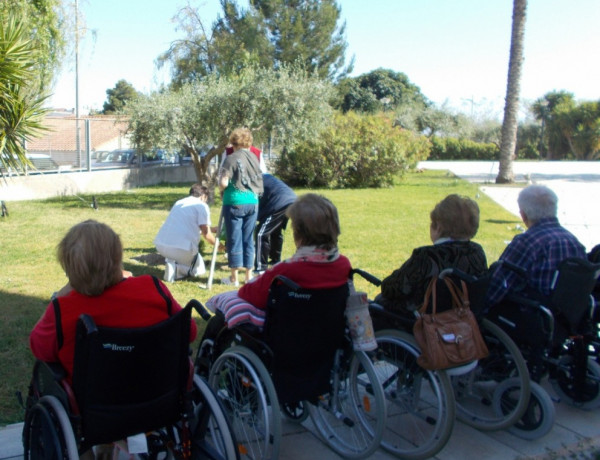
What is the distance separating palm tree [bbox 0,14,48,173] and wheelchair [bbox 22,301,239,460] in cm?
816

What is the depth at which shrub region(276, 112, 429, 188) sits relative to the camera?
20.2 metres

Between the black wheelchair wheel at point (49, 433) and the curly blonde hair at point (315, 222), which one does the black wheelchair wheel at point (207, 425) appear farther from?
the curly blonde hair at point (315, 222)

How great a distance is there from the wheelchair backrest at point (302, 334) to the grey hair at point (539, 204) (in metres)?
1.43

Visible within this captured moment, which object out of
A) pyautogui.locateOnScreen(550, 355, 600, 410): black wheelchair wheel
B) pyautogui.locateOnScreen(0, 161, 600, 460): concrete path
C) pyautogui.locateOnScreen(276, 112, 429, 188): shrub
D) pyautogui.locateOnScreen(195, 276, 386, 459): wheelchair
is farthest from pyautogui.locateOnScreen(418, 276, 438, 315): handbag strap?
pyautogui.locateOnScreen(276, 112, 429, 188): shrub

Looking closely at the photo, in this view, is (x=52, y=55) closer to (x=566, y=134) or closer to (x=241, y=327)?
(x=241, y=327)

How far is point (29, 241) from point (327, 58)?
125ft

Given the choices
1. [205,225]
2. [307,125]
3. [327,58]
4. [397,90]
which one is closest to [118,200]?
[307,125]

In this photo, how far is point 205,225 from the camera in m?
6.92

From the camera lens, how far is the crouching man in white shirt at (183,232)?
684 cm

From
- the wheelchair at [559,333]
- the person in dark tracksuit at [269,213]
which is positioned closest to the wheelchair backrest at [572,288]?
the wheelchair at [559,333]

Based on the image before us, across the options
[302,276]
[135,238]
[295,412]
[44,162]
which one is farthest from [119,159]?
[302,276]

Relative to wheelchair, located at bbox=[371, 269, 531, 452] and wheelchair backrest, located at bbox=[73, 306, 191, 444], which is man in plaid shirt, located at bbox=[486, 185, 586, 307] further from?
wheelchair backrest, located at bbox=[73, 306, 191, 444]

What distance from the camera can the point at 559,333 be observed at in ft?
11.8

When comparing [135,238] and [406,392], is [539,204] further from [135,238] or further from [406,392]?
[135,238]
